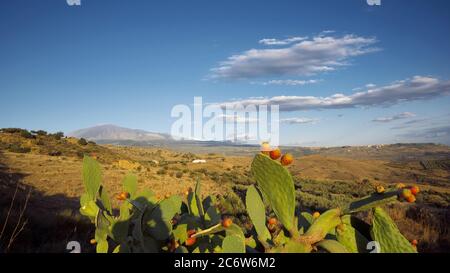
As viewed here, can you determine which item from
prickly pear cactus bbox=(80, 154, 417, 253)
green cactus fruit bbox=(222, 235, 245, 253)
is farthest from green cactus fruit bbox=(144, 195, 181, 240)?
green cactus fruit bbox=(222, 235, 245, 253)

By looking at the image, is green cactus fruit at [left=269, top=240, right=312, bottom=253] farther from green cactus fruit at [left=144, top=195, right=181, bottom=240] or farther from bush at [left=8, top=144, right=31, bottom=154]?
bush at [left=8, top=144, right=31, bottom=154]

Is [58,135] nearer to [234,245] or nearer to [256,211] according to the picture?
[256,211]

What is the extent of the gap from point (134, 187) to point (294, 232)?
1.37 m

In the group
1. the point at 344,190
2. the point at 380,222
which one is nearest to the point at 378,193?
the point at 380,222

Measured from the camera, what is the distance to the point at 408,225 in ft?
36.3

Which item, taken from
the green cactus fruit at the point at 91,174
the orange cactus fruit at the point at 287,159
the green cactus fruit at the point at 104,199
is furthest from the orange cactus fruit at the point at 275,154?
the green cactus fruit at the point at 104,199

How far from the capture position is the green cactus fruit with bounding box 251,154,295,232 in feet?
5.25

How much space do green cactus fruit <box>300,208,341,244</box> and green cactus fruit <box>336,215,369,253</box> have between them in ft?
0.24

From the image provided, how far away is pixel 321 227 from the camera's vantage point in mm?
1665

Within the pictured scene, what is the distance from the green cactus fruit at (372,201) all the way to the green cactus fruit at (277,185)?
27cm
